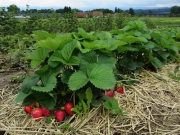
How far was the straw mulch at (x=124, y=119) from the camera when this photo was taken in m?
1.83

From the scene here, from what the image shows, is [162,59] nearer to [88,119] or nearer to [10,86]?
[88,119]

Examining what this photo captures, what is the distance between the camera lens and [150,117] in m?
2.01

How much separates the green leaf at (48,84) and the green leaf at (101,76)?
9.0 inches

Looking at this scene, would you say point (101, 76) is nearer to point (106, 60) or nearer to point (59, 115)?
point (106, 60)

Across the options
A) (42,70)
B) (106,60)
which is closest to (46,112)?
(42,70)

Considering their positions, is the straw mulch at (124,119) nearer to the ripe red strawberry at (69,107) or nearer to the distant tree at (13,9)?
the ripe red strawberry at (69,107)

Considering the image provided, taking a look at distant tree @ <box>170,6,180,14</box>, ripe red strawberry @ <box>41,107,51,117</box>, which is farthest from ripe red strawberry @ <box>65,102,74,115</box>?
distant tree @ <box>170,6,180,14</box>

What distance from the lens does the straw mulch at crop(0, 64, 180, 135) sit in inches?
72.2

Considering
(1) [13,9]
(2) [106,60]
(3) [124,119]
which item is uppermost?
(1) [13,9]

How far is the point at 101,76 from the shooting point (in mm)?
1761

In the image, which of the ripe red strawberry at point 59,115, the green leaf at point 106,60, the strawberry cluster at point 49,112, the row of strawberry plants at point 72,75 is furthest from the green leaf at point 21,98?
the green leaf at point 106,60

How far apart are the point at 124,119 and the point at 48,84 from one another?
0.60 meters

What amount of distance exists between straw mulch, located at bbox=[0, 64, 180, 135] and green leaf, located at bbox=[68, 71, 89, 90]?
11.1 inches

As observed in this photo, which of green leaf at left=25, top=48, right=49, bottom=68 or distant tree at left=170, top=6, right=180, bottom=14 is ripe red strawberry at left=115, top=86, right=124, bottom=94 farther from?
distant tree at left=170, top=6, right=180, bottom=14
